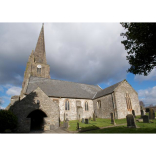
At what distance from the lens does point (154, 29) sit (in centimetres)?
680

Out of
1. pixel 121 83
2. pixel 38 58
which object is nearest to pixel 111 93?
pixel 121 83

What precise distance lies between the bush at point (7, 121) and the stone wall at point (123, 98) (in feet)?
55.0

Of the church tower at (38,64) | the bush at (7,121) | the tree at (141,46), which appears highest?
the church tower at (38,64)

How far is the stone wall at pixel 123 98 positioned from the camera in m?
19.6

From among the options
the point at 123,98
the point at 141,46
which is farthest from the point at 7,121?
the point at 123,98

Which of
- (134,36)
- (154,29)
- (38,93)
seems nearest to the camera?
(154,29)

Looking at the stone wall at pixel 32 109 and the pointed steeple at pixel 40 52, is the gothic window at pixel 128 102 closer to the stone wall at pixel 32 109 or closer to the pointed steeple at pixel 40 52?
the stone wall at pixel 32 109

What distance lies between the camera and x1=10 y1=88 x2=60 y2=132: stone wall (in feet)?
35.7

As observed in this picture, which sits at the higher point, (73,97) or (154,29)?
(154,29)

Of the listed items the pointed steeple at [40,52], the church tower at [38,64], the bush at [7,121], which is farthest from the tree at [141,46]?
the pointed steeple at [40,52]

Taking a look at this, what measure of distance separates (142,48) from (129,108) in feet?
56.0

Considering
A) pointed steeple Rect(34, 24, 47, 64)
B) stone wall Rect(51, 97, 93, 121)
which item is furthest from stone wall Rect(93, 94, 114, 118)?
pointed steeple Rect(34, 24, 47, 64)

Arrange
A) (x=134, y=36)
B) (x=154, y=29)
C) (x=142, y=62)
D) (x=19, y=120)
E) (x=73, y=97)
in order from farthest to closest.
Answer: (x=73, y=97), (x=19, y=120), (x=142, y=62), (x=134, y=36), (x=154, y=29)

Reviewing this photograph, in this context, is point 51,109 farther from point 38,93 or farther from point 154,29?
point 154,29
